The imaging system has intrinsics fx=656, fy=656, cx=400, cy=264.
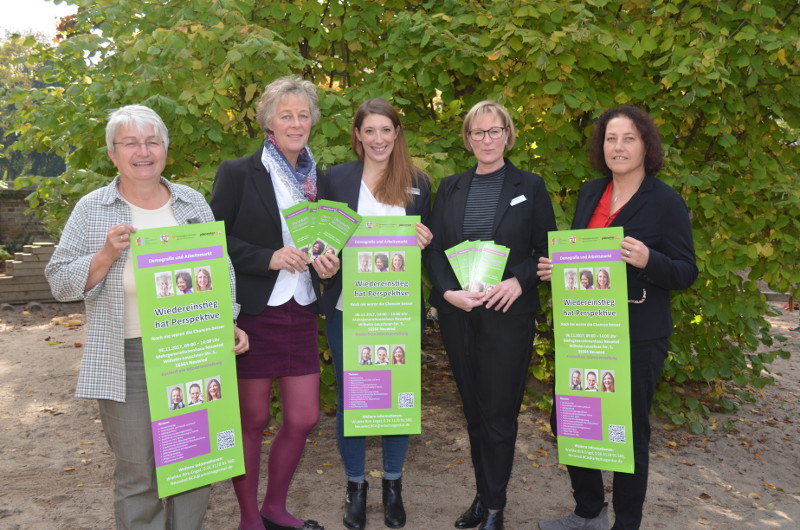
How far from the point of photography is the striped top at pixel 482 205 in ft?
11.0

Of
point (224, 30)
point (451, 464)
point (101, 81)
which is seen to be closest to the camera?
point (224, 30)

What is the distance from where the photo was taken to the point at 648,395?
3215 millimetres

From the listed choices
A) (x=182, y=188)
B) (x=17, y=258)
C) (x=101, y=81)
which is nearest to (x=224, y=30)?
(x=101, y=81)

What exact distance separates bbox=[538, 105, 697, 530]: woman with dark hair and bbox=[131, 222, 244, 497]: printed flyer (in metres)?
1.59

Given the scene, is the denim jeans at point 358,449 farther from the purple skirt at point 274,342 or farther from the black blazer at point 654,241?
the black blazer at point 654,241

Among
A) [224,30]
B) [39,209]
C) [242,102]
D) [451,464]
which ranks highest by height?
[224,30]

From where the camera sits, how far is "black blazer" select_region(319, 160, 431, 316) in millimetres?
3389

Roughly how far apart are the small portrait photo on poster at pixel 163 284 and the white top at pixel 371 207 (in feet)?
3.43

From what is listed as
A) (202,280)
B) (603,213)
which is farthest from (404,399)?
(603,213)

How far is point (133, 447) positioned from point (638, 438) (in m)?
2.34

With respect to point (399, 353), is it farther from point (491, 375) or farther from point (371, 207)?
point (371, 207)

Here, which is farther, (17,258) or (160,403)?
(17,258)

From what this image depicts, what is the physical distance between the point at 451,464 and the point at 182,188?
3.09 m

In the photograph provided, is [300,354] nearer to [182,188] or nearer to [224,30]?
[182,188]
